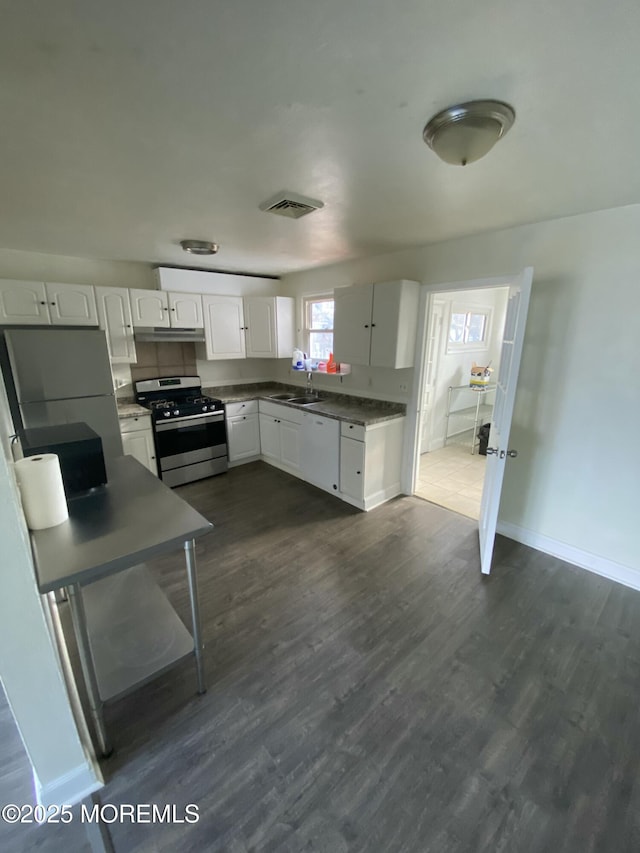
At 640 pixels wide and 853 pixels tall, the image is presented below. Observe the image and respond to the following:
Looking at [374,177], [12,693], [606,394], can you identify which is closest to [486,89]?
[374,177]

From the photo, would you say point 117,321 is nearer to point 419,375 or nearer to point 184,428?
point 184,428

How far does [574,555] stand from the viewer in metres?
2.57

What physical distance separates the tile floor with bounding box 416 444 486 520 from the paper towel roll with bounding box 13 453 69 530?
3120mm

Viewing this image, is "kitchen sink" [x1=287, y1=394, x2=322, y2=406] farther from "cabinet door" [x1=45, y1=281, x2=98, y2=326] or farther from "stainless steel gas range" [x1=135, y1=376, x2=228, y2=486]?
"cabinet door" [x1=45, y1=281, x2=98, y2=326]

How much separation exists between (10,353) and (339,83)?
9.51 ft

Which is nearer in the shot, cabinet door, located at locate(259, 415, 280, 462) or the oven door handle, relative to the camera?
the oven door handle

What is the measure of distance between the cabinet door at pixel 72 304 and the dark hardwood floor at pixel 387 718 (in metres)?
2.42

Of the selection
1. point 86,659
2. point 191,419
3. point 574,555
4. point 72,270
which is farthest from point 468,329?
point 86,659

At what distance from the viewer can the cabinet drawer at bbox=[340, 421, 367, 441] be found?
3139mm

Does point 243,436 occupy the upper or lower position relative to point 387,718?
upper

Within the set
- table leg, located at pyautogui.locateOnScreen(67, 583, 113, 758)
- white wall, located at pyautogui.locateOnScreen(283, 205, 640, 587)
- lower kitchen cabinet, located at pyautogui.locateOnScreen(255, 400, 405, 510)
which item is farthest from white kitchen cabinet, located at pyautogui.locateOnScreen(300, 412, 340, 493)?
table leg, located at pyautogui.locateOnScreen(67, 583, 113, 758)

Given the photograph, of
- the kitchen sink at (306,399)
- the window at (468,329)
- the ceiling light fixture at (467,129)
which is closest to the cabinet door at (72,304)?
the kitchen sink at (306,399)

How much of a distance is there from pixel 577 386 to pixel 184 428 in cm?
355

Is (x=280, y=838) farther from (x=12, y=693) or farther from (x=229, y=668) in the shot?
(x=12, y=693)
